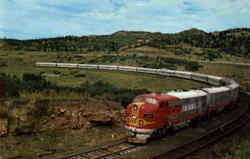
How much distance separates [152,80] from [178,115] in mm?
31893

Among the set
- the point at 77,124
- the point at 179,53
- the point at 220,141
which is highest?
the point at 179,53

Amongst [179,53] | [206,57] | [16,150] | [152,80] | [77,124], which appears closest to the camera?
[16,150]

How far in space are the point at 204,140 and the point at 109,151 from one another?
8.83m

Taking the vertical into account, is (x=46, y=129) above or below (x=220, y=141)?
above

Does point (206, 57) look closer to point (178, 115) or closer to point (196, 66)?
point (196, 66)

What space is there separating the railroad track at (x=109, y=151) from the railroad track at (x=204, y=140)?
2.56 metres

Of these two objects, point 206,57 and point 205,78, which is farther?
point 206,57

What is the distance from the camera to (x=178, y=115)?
2227 cm

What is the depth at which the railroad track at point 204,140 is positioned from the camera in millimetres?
17453

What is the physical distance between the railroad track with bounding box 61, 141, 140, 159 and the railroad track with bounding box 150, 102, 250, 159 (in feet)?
8.38

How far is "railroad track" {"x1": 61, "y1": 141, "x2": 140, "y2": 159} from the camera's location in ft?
53.5

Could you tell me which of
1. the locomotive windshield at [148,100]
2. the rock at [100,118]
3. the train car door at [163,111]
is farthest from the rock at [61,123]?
the train car door at [163,111]

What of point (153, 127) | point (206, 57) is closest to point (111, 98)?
point (153, 127)

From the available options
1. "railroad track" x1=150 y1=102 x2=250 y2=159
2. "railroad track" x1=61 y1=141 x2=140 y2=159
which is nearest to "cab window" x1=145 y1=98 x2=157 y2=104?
"railroad track" x1=61 y1=141 x2=140 y2=159
